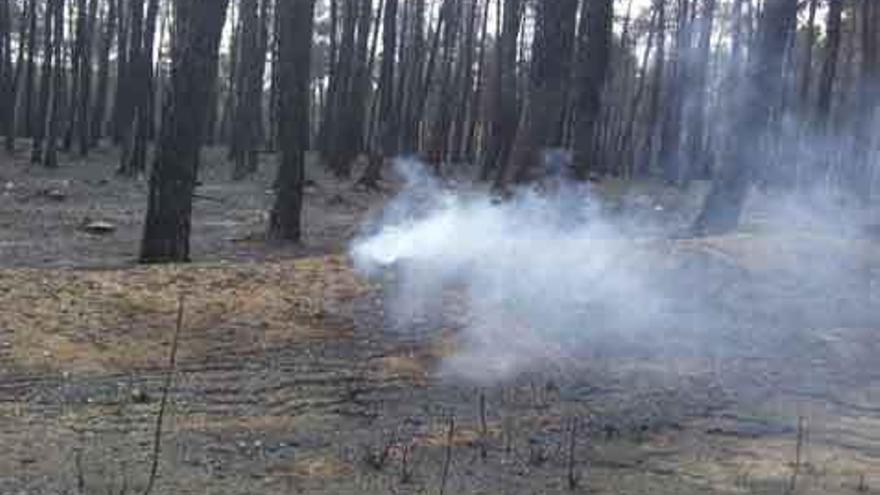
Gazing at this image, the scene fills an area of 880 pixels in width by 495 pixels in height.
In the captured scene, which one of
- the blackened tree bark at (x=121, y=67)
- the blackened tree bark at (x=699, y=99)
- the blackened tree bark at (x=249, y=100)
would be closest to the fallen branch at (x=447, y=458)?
the blackened tree bark at (x=249, y=100)

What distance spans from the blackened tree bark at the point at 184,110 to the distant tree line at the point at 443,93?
0.01 m

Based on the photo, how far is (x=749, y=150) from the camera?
11.3 m

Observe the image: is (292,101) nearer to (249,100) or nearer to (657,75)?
(249,100)

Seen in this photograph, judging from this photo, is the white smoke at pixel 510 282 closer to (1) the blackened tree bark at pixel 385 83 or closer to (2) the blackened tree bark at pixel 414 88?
(1) the blackened tree bark at pixel 385 83

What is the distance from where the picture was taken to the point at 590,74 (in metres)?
14.0

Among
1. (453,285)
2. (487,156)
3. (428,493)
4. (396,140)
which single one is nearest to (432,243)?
(453,285)

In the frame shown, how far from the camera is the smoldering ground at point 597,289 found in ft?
26.2

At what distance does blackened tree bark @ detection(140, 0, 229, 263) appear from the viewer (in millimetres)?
9148

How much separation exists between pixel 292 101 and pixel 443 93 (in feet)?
71.2

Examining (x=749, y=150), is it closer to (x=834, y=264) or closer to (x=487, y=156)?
(x=834, y=264)

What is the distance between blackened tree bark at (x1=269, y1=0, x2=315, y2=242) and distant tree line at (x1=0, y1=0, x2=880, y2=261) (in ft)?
0.07

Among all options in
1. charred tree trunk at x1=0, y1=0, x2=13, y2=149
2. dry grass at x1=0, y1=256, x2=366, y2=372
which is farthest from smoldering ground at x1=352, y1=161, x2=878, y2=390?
charred tree trunk at x1=0, y1=0, x2=13, y2=149

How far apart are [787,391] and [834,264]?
3362 mm

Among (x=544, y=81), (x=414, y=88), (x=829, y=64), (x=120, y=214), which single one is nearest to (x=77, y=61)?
(x=414, y=88)
